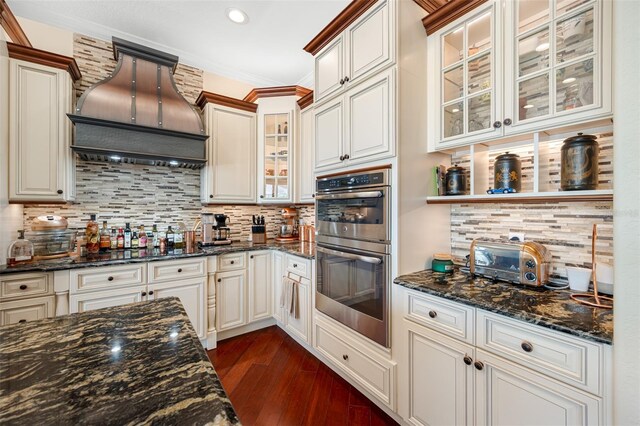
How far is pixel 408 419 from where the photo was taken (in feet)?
5.16

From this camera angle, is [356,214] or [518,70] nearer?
[518,70]

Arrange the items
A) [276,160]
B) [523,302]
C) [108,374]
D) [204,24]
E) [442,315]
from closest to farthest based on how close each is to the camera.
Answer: [108,374]
[523,302]
[442,315]
[204,24]
[276,160]

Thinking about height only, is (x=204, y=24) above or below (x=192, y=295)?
above

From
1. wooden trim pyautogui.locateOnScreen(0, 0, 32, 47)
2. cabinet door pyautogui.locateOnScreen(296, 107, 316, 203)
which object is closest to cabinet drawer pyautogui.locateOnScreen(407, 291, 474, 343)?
cabinet door pyautogui.locateOnScreen(296, 107, 316, 203)

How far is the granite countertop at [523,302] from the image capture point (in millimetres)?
1015

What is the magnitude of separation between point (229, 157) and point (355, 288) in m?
2.01

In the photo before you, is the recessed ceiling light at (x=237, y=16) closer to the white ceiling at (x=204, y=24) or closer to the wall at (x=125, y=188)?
the white ceiling at (x=204, y=24)

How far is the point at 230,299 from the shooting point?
8.84 ft

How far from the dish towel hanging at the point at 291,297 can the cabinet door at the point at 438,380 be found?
1.21 metres

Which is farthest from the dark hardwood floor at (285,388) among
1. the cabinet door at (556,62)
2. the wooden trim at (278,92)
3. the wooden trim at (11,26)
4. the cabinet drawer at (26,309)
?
the wooden trim at (11,26)

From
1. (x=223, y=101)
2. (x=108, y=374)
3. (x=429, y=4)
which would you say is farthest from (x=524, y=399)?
(x=223, y=101)

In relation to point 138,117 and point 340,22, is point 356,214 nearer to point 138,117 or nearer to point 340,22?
point 340,22

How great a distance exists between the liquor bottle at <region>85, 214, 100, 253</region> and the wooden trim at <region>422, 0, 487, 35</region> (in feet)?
10.2

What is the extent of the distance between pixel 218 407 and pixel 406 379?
4.61 feet
